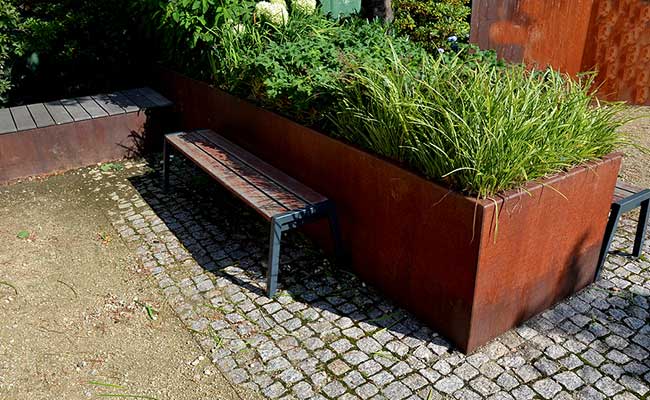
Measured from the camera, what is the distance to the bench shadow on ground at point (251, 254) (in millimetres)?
3236

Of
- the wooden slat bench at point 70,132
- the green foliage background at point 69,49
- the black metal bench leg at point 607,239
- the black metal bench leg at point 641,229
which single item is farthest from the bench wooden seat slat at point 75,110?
the black metal bench leg at point 641,229

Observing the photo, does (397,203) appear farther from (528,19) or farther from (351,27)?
(528,19)

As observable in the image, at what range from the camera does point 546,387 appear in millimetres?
2660

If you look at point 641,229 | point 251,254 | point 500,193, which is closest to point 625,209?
point 641,229

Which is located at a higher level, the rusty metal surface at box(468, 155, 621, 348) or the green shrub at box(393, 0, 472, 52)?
the green shrub at box(393, 0, 472, 52)

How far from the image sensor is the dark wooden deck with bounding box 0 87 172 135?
504 cm

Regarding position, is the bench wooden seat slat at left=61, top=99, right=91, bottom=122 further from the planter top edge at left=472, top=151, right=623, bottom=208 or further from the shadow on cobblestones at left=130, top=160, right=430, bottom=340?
the planter top edge at left=472, top=151, right=623, bottom=208

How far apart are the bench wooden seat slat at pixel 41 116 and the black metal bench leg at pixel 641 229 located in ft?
15.6

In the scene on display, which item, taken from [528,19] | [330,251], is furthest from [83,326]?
[528,19]

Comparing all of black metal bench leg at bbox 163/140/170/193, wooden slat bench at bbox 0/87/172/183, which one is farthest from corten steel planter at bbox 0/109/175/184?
black metal bench leg at bbox 163/140/170/193

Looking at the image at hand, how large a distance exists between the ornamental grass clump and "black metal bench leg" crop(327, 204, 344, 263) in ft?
1.47

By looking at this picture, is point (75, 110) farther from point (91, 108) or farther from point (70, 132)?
point (70, 132)

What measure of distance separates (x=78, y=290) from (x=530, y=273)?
8.76 feet

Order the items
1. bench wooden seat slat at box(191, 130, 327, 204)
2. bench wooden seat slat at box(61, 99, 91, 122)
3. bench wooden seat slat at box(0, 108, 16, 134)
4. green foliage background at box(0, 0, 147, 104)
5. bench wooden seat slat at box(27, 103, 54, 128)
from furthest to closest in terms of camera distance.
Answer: green foliage background at box(0, 0, 147, 104)
bench wooden seat slat at box(61, 99, 91, 122)
bench wooden seat slat at box(27, 103, 54, 128)
bench wooden seat slat at box(0, 108, 16, 134)
bench wooden seat slat at box(191, 130, 327, 204)
